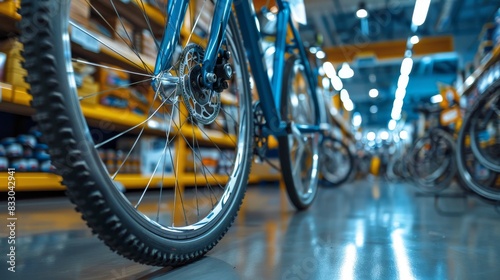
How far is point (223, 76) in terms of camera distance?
0.97 meters

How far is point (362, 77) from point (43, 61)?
580 inches

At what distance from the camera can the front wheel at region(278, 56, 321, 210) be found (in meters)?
1.64

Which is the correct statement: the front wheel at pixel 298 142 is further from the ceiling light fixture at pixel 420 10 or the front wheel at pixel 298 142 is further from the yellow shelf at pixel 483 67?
the ceiling light fixture at pixel 420 10

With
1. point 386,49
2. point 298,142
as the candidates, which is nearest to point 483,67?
point 298,142

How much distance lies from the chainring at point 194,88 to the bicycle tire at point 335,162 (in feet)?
11.3

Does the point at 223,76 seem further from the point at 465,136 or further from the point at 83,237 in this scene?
Answer: the point at 465,136

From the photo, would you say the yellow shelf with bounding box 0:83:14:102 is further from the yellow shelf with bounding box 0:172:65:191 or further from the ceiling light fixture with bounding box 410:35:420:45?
the ceiling light fixture with bounding box 410:35:420:45

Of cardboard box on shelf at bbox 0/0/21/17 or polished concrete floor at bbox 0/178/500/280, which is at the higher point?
cardboard box on shelf at bbox 0/0/21/17

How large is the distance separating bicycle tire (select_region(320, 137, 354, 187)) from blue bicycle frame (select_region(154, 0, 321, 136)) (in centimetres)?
237

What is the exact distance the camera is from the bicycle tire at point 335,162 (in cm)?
438

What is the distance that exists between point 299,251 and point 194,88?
0.50 meters

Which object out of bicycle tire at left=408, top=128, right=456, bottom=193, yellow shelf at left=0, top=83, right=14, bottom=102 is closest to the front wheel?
yellow shelf at left=0, top=83, right=14, bottom=102

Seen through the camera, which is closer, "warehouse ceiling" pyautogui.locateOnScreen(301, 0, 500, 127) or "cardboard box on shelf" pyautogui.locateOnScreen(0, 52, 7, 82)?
"cardboard box on shelf" pyautogui.locateOnScreen(0, 52, 7, 82)

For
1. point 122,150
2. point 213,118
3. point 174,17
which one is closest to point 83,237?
point 213,118
